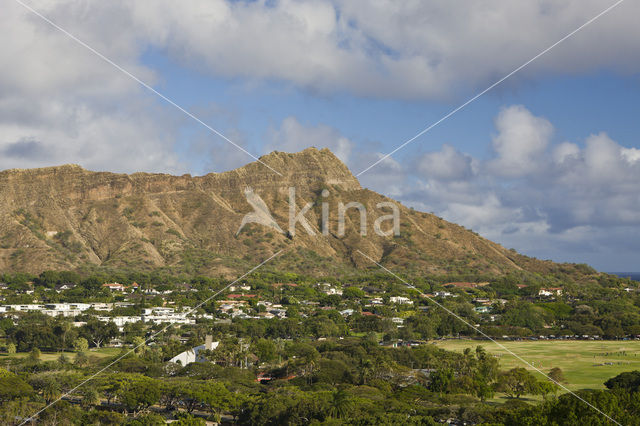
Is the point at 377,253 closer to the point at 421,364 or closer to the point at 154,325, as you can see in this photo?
the point at 154,325

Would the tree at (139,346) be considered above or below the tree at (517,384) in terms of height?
above

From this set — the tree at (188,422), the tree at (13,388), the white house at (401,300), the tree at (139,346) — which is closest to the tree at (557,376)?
the tree at (188,422)

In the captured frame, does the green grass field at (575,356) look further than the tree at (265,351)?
No

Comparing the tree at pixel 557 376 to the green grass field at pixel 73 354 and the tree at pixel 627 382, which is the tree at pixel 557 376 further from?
the green grass field at pixel 73 354

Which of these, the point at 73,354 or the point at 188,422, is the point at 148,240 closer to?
the point at 73,354

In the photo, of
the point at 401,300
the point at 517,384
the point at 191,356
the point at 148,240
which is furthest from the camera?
the point at 148,240

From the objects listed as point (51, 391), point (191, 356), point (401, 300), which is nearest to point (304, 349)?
point (191, 356)

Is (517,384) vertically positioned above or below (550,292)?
below
